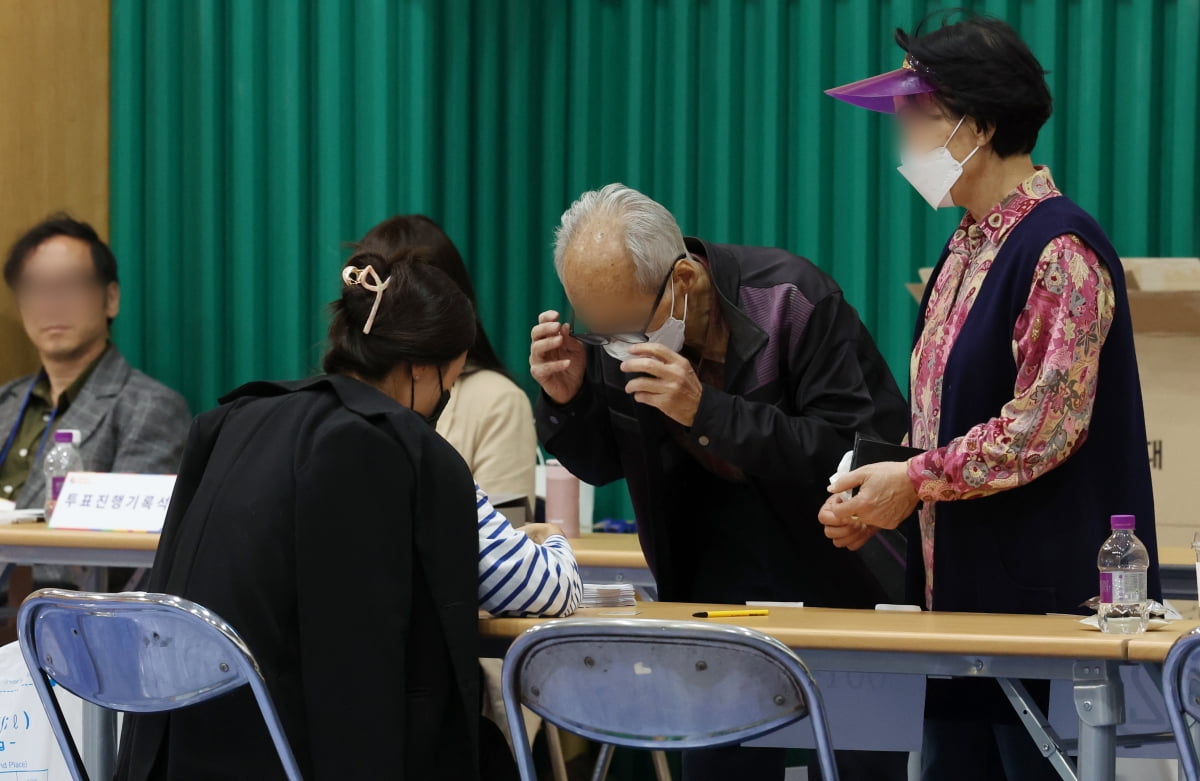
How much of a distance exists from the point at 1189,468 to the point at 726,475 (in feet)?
5.21

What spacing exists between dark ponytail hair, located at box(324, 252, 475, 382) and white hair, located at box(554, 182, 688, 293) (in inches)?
16.2

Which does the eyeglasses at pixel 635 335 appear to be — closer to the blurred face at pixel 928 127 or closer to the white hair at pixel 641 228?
the white hair at pixel 641 228

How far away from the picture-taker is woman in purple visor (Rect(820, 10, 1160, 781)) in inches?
86.5

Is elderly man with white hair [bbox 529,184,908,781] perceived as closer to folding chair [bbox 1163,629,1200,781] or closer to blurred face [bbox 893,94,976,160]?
blurred face [bbox 893,94,976,160]

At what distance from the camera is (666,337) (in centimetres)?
272

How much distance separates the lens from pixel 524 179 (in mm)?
4777

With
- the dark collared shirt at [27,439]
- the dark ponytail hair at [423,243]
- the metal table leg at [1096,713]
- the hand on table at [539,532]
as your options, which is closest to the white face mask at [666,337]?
the hand on table at [539,532]

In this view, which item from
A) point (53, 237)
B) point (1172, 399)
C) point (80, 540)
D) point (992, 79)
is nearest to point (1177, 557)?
point (1172, 399)

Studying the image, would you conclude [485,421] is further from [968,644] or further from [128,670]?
[968,644]

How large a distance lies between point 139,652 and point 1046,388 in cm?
146

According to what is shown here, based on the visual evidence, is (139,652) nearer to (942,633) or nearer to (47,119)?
(942,633)

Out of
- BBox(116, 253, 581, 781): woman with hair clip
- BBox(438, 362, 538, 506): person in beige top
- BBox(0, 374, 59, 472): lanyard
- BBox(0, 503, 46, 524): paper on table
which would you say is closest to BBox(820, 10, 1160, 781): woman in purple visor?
BBox(116, 253, 581, 781): woman with hair clip

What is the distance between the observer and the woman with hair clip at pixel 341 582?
6.97ft

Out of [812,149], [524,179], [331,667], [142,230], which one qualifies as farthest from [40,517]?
[812,149]
